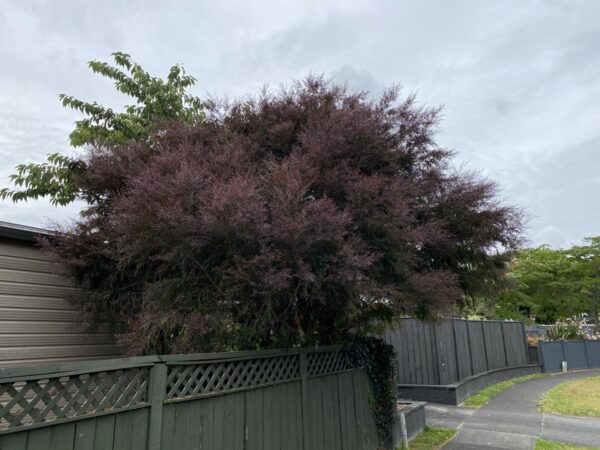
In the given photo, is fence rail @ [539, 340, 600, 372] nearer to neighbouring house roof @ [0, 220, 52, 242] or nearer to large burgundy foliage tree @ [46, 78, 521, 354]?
large burgundy foliage tree @ [46, 78, 521, 354]

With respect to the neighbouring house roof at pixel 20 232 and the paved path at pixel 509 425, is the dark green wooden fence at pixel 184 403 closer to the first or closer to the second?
the neighbouring house roof at pixel 20 232

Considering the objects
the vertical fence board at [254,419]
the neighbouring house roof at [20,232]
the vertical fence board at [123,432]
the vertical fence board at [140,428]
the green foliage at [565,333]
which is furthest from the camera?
the green foliage at [565,333]

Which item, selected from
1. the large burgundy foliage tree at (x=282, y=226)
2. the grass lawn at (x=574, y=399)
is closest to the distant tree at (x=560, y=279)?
the grass lawn at (x=574, y=399)

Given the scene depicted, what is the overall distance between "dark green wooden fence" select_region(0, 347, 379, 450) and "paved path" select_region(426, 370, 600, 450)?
9.67 ft

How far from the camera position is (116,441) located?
8.83 ft

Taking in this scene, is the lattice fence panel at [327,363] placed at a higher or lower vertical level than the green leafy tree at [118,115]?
lower

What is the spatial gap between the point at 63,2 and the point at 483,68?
8.66m

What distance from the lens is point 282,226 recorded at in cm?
372

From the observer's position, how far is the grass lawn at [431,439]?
674 centimetres

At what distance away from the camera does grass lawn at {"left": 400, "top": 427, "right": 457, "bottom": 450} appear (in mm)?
6738

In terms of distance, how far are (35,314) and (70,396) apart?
3.30 m

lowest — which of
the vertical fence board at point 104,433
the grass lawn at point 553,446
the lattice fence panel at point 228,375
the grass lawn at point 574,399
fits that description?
the grass lawn at point 574,399

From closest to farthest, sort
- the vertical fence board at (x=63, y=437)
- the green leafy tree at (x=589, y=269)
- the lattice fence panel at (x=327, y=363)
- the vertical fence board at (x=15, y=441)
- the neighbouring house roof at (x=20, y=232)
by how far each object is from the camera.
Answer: the vertical fence board at (x=15, y=441) < the vertical fence board at (x=63, y=437) < the neighbouring house roof at (x=20, y=232) < the lattice fence panel at (x=327, y=363) < the green leafy tree at (x=589, y=269)

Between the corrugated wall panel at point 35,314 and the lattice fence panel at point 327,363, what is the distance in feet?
9.93
